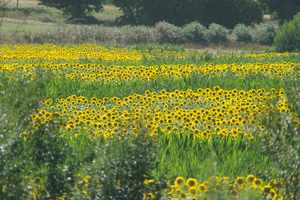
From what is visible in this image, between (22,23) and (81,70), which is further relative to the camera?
(22,23)

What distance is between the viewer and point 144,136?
23.5 feet

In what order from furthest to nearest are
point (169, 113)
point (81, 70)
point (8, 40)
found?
point (8, 40), point (81, 70), point (169, 113)

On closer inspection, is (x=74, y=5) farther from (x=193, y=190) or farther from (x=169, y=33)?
(x=193, y=190)

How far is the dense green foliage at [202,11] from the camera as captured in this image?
64.1 meters

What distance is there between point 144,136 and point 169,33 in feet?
150

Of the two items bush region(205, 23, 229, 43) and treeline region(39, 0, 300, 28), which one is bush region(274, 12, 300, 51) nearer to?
bush region(205, 23, 229, 43)

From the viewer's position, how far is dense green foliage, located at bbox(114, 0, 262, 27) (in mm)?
64125

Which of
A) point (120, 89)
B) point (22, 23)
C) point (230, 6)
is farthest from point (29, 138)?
point (230, 6)

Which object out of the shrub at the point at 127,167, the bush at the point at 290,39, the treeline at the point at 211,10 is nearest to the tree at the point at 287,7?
the treeline at the point at 211,10

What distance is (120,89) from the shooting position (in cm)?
1672

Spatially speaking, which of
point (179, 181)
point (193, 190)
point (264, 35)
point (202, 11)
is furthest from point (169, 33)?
point (193, 190)

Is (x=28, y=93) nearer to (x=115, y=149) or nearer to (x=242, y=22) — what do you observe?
(x=115, y=149)

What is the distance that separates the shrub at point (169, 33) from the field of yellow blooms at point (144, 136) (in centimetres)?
3297

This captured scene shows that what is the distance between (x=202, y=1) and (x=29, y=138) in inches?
2236
